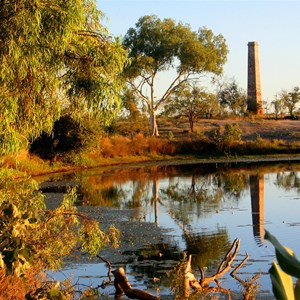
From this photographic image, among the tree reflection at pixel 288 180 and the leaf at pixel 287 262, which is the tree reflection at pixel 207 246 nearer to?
the leaf at pixel 287 262

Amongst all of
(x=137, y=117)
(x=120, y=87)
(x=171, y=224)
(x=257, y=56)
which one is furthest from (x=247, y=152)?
(x=120, y=87)

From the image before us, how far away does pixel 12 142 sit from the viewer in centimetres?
767

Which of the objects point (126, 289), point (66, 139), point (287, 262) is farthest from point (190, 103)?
point (287, 262)

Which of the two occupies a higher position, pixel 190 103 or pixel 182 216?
pixel 190 103

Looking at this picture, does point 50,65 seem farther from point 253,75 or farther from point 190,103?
point 253,75

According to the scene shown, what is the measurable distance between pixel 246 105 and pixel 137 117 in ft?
58.8

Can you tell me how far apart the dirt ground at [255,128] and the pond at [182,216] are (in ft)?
45.9

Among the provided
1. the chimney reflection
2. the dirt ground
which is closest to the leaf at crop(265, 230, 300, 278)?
the chimney reflection

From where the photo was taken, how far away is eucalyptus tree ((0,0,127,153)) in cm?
721

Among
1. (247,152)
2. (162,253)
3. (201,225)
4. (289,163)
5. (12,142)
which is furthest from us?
(247,152)

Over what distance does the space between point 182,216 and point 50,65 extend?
10662 millimetres

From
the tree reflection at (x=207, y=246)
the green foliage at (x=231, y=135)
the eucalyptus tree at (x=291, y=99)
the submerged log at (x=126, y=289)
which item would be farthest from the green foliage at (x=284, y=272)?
the eucalyptus tree at (x=291, y=99)

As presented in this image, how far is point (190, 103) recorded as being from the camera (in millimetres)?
53000

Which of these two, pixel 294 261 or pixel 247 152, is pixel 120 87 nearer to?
pixel 294 261
